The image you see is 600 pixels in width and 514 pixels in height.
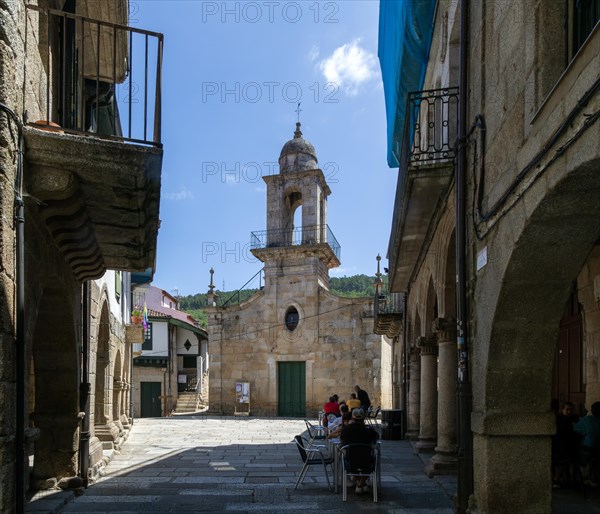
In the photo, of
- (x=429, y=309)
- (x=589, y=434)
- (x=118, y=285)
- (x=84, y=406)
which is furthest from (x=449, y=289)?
(x=118, y=285)

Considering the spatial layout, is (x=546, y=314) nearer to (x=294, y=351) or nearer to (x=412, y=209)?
(x=412, y=209)

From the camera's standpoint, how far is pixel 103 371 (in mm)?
11641

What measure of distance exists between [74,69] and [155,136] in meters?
2.82

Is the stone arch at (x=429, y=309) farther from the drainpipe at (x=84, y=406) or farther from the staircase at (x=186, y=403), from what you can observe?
the staircase at (x=186, y=403)

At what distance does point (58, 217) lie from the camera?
5.61 meters

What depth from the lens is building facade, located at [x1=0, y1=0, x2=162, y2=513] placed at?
416 centimetres

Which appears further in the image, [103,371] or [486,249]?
[103,371]

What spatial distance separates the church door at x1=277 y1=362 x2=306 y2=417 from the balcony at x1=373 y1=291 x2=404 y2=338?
5.64 m

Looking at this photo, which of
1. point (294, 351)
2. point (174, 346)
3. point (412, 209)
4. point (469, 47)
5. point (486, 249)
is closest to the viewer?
point (486, 249)

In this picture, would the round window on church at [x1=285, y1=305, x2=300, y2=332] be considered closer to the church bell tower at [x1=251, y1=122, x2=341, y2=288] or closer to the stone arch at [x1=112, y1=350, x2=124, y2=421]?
the church bell tower at [x1=251, y1=122, x2=341, y2=288]

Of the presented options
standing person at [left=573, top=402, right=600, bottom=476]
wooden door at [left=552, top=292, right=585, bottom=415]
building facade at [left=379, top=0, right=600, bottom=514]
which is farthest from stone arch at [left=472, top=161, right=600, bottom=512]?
wooden door at [left=552, top=292, right=585, bottom=415]

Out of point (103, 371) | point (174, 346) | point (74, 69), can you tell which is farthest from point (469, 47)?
point (174, 346)

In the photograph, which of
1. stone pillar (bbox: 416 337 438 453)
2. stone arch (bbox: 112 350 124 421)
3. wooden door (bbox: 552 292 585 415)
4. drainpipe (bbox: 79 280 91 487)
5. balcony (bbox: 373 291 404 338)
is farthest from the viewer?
balcony (bbox: 373 291 404 338)

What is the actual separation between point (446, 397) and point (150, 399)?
2678 cm
